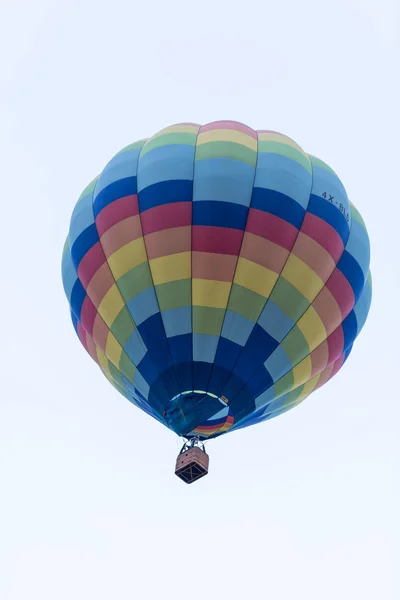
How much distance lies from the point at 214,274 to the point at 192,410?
1903mm

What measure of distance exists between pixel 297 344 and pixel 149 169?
330cm

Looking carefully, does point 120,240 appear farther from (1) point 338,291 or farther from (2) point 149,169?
(1) point 338,291

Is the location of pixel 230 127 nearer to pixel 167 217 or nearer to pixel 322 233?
pixel 167 217

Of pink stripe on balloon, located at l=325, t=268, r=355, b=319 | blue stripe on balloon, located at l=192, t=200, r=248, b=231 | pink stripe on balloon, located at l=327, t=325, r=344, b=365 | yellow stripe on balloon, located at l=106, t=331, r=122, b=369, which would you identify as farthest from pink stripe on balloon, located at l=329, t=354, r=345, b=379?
yellow stripe on balloon, located at l=106, t=331, r=122, b=369

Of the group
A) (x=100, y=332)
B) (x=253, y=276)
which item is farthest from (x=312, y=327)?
(x=100, y=332)

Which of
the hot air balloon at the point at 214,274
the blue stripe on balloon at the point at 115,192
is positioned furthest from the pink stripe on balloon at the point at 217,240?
the blue stripe on balloon at the point at 115,192

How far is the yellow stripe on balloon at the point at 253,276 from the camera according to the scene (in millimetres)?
13391

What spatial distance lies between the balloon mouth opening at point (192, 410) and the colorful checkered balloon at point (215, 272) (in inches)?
0.7

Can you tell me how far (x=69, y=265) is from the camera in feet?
49.1

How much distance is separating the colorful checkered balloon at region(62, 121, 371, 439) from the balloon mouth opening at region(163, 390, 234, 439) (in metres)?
0.02

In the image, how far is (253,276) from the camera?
1340 cm

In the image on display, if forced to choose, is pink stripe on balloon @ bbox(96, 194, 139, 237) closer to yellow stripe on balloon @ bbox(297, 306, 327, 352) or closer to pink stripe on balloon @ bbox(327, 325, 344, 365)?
yellow stripe on balloon @ bbox(297, 306, 327, 352)

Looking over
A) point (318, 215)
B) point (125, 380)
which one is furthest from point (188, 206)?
point (125, 380)

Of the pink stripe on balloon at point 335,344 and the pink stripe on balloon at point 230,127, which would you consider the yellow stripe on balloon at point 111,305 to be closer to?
the pink stripe on balloon at point 230,127
